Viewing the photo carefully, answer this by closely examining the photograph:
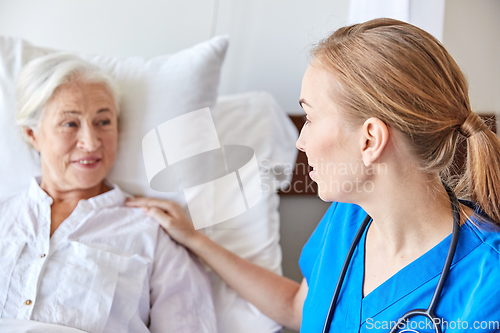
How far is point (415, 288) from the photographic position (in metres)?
0.70

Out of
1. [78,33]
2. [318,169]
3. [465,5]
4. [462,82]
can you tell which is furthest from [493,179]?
[78,33]

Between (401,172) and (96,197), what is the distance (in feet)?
2.70

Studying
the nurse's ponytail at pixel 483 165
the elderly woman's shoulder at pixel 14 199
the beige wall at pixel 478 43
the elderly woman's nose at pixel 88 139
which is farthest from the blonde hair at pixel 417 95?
the elderly woman's shoulder at pixel 14 199

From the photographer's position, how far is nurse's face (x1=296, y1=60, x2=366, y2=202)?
71cm

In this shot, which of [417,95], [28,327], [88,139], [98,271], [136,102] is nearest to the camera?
[417,95]

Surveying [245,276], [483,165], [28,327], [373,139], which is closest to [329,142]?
[373,139]

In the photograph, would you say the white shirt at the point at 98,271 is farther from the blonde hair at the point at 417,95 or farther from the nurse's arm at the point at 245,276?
the blonde hair at the point at 417,95

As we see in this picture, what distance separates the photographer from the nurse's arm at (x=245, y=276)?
1.01 meters

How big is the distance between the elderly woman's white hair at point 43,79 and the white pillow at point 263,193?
0.44 m

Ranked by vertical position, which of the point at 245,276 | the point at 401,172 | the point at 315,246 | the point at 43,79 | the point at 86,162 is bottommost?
the point at 245,276

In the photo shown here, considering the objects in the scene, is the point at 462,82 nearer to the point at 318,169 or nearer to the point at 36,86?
the point at 318,169

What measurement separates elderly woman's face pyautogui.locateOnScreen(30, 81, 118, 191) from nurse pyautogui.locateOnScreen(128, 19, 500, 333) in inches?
25.5

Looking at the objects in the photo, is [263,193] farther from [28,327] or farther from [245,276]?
[28,327]

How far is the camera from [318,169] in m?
0.76
